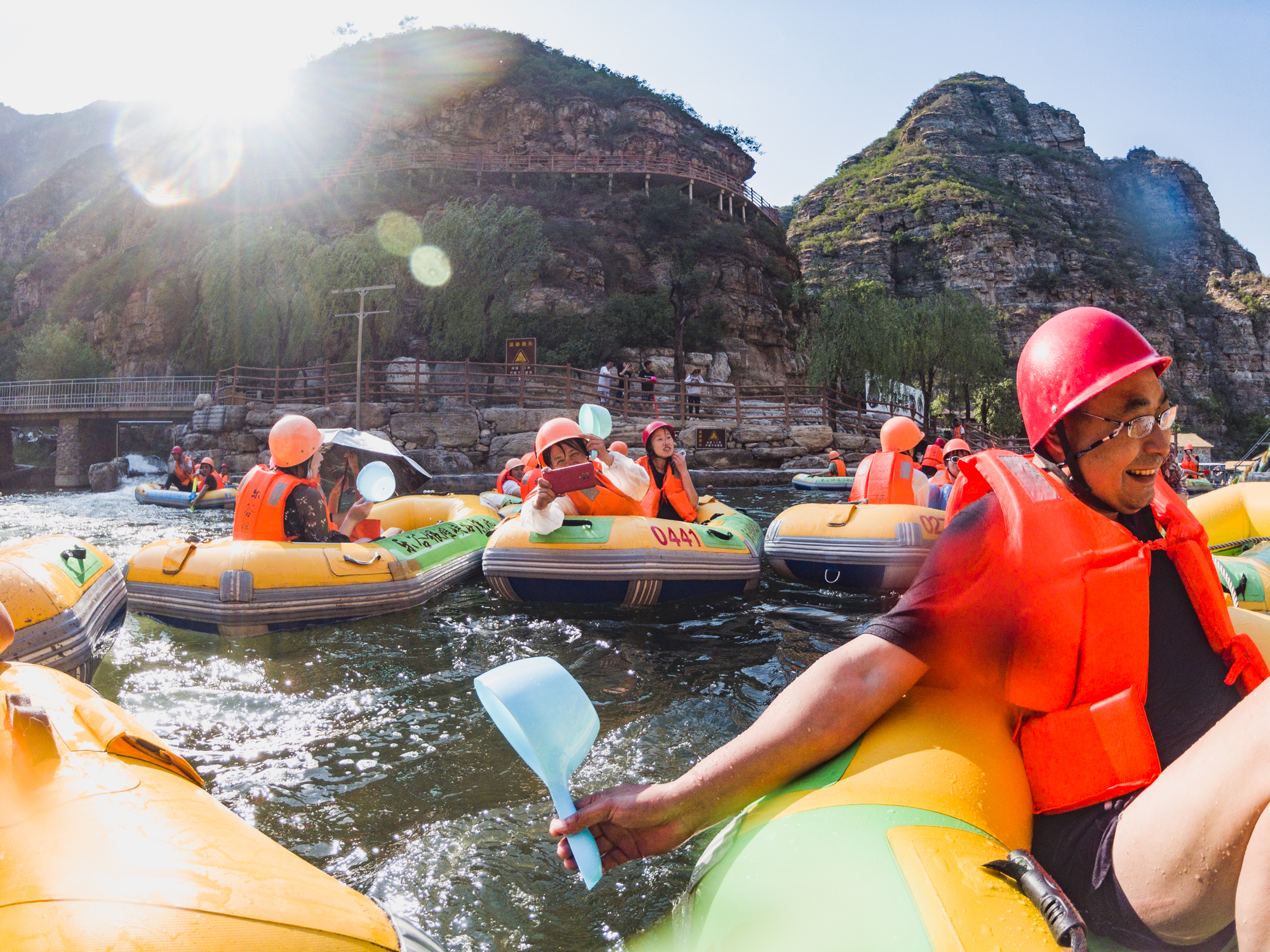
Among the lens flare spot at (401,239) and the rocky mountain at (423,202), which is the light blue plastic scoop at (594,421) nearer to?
the lens flare spot at (401,239)

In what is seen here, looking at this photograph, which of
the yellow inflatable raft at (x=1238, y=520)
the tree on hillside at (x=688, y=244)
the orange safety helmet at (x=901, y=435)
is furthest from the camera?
the tree on hillside at (x=688, y=244)

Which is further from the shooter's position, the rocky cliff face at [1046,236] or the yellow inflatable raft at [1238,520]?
the rocky cliff face at [1046,236]

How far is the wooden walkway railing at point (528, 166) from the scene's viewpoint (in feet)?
128

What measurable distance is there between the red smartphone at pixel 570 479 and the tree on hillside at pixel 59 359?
38.6 m

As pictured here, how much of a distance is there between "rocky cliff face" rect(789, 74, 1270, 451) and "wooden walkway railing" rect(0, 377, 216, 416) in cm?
4091

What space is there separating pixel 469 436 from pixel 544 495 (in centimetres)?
1397

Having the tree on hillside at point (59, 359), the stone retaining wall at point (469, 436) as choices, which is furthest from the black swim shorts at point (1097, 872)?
the tree on hillside at point (59, 359)

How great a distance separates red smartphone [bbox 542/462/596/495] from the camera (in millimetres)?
5340

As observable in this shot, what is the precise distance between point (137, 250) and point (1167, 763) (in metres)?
48.3

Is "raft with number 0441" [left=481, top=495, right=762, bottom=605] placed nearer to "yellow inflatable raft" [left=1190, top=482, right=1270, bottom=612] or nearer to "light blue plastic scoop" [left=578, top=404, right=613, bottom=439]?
"light blue plastic scoop" [left=578, top=404, right=613, bottom=439]

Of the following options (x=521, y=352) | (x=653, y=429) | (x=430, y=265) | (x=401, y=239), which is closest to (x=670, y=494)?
(x=653, y=429)

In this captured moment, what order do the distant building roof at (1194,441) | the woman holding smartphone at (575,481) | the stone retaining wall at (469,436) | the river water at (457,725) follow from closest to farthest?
the river water at (457,725) → the woman holding smartphone at (575,481) → the stone retaining wall at (469,436) → the distant building roof at (1194,441)

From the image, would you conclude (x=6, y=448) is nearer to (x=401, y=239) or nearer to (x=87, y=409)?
(x=87, y=409)

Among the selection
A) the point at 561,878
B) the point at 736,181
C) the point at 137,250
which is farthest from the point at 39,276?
the point at 561,878
